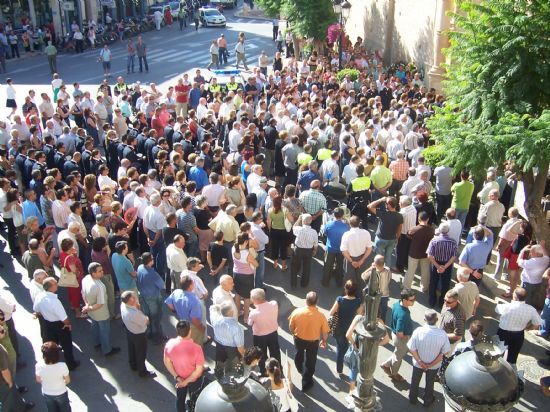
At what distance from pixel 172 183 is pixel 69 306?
2976 millimetres

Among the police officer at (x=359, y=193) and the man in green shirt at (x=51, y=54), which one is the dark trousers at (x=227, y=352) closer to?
the police officer at (x=359, y=193)

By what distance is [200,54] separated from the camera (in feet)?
115

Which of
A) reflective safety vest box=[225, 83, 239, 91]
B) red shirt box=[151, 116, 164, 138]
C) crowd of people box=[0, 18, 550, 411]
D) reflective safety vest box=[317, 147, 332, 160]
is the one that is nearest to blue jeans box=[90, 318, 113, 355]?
crowd of people box=[0, 18, 550, 411]

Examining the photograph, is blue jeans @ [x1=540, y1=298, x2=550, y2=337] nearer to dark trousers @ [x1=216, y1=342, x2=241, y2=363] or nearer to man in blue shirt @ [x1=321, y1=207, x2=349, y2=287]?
man in blue shirt @ [x1=321, y1=207, x2=349, y2=287]

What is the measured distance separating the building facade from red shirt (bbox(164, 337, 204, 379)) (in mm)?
14969

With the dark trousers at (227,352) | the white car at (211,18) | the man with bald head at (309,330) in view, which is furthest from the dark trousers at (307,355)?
the white car at (211,18)

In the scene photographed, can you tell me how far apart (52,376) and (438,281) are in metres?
6.34

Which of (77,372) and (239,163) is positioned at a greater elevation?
(239,163)

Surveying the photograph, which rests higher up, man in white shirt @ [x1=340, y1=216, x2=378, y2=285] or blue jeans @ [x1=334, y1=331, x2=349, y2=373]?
man in white shirt @ [x1=340, y1=216, x2=378, y2=285]

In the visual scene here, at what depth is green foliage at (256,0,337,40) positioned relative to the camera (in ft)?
88.0

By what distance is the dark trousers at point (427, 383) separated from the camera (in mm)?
7691

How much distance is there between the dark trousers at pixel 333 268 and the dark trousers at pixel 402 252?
4.09 feet

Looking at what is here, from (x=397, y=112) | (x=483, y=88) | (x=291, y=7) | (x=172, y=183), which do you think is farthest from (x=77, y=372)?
(x=291, y=7)

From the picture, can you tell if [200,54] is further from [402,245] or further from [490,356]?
[490,356]
